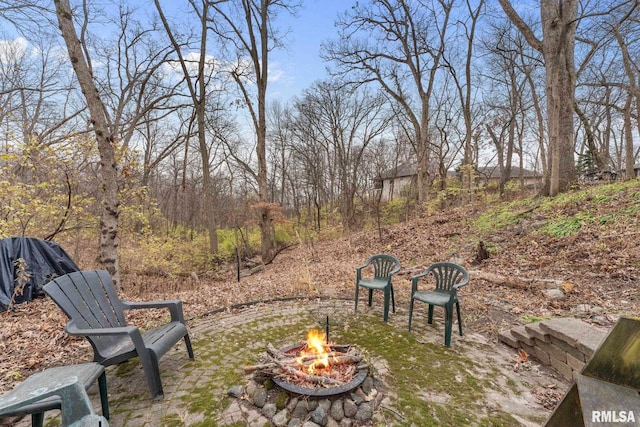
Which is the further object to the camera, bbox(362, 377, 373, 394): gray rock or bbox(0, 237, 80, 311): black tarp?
bbox(0, 237, 80, 311): black tarp

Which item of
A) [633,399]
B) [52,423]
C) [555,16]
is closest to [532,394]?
[633,399]

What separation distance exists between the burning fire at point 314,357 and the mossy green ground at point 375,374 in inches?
20.0

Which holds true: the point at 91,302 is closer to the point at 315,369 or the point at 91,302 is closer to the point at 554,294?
the point at 315,369

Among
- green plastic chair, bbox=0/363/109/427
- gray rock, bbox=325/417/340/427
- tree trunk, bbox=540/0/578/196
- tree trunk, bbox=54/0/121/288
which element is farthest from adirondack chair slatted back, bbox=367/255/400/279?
tree trunk, bbox=540/0/578/196

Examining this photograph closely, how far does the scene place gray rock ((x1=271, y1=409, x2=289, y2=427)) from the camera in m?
2.04

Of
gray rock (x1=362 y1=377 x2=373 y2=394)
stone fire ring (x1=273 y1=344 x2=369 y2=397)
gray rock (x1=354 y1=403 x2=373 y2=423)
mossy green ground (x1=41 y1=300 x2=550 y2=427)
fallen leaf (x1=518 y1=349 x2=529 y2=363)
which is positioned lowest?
fallen leaf (x1=518 y1=349 x2=529 y2=363)

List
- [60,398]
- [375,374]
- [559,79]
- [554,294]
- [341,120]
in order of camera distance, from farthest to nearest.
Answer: [341,120], [559,79], [554,294], [375,374], [60,398]

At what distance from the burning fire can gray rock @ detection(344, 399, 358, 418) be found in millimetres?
365

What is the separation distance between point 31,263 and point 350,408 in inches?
224

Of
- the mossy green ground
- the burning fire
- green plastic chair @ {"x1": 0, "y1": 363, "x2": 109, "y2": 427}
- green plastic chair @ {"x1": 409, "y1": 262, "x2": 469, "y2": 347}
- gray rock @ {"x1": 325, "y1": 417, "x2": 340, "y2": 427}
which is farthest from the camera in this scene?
green plastic chair @ {"x1": 409, "y1": 262, "x2": 469, "y2": 347}

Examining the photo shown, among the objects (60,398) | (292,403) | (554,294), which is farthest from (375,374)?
(554,294)

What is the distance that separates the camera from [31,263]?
15.9 feet

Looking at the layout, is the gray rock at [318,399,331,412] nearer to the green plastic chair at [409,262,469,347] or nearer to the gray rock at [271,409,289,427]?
the gray rock at [271,409,289,427]

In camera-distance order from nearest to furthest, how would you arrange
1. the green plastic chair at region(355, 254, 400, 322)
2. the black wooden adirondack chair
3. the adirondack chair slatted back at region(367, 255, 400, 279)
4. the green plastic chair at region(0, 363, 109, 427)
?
the green plastic chair at region(0, 363, 109, 427), the black wooden adirondack chair, the green plastic chair at region(355, 254, 400, 322), the adirondack chair slatted back at region(367, 255, 400, 279)
